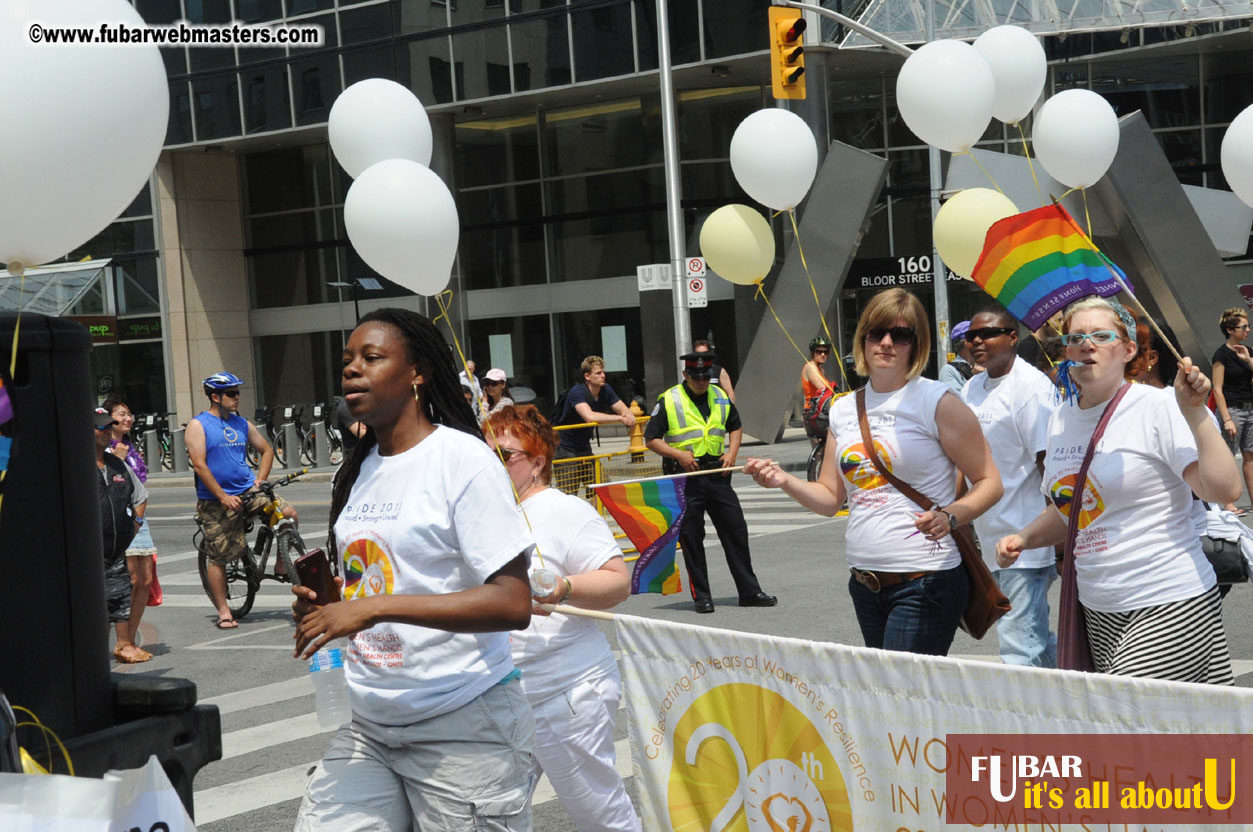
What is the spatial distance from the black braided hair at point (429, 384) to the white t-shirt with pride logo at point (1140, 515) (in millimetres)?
2072

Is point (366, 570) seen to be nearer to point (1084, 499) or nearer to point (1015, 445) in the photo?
point (1084, 499)

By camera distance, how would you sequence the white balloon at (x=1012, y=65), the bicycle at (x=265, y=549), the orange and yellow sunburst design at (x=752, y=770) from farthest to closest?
the bicycle at (x=265, y=549), the white balloon at (x=1012, y=65), the orange and yellow sunburst design at (x=752, y=770)

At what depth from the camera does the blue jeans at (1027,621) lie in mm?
6074

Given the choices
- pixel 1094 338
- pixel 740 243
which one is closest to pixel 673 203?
pixel 740 243

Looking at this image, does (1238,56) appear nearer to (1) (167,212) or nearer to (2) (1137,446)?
(1) (167,212)

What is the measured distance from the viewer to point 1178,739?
315 centimetres

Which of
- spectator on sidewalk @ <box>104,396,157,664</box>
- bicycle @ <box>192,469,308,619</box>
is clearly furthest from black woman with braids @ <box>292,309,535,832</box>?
bicycle @ <box>192,469,308,619</box>

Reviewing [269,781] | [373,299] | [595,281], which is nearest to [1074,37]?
[595,281]

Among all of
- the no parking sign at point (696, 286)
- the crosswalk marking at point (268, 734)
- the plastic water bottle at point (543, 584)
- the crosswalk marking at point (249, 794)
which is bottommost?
the crosswalk marking at point (268, 734)

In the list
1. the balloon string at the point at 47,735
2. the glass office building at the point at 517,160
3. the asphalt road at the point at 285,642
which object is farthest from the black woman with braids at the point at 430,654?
the glass office building at the point at 517,160

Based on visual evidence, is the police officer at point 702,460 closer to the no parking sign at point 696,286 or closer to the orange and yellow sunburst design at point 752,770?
the orange and yellow sunburst design at point 752,770

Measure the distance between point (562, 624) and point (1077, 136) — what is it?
19.2 feet

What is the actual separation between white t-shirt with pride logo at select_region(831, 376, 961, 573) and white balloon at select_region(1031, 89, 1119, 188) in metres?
4.37

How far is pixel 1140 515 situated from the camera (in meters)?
4.38
